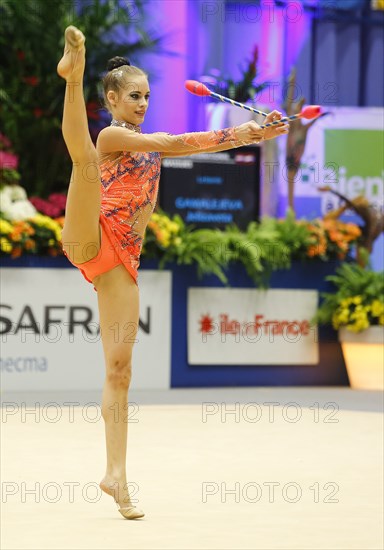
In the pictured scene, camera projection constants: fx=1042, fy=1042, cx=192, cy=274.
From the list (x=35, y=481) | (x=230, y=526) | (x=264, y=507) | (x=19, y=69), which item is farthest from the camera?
(x=19, y=69)

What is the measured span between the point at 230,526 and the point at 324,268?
517 cm

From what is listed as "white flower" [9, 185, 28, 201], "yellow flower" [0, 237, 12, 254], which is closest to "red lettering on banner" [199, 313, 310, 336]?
"yellow flower" [0, 237, 12, 254]

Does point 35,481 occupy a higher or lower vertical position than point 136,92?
lower

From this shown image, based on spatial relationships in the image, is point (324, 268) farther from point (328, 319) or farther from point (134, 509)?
point (134, 509)

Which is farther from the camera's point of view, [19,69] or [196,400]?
[19,69]

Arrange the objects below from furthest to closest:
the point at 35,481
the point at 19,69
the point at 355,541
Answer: the point at 19,69 < the point at 35,481 < the point at 355,541

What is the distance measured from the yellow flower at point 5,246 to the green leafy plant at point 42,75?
233cm

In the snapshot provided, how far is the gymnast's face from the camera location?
364cm

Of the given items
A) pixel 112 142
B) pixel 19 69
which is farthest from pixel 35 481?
pixel 19 69

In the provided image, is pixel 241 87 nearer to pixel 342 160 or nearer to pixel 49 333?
pixel 342 160

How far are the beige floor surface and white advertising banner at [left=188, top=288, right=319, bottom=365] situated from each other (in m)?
1.41

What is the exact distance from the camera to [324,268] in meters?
8.45

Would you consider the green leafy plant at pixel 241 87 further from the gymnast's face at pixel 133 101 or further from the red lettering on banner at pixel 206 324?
the gymnast's face at pixel 133 101

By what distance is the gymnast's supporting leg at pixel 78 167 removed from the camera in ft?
10.3
